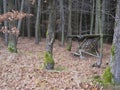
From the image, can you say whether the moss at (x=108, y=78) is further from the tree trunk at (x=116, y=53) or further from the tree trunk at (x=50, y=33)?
the tree trunk at (x=50, y=33)

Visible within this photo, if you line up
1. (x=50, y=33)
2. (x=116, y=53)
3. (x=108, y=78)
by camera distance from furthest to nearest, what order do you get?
(x=50, y=33)
(x=108, y=78)
(x=116, y=53)

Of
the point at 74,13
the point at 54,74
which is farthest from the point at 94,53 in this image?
the point at 74,13

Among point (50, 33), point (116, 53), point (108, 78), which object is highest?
point (50, 33)

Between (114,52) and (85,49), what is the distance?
962 centimetres

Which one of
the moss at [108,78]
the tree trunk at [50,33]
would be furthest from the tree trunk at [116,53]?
the tree trunk at [50,33]

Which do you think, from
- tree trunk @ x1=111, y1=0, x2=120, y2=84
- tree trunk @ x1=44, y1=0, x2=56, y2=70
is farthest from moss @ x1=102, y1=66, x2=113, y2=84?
tree trunk @ x1=44, y1=0, x2=56, y2=70

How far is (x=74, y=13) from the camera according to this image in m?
30.7

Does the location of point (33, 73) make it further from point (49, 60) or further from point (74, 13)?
point (74, 13)

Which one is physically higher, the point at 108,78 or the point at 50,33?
the point at 50,33

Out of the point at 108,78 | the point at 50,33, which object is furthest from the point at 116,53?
the point at 50,33

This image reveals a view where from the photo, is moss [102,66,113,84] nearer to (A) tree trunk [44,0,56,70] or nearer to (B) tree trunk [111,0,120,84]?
(B) tree trunk [111,0,120,84]

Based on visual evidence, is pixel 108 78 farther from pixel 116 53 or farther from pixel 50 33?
pixel 50 33

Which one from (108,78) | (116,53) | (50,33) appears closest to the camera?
(116,53)

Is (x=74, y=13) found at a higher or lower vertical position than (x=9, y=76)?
higher
